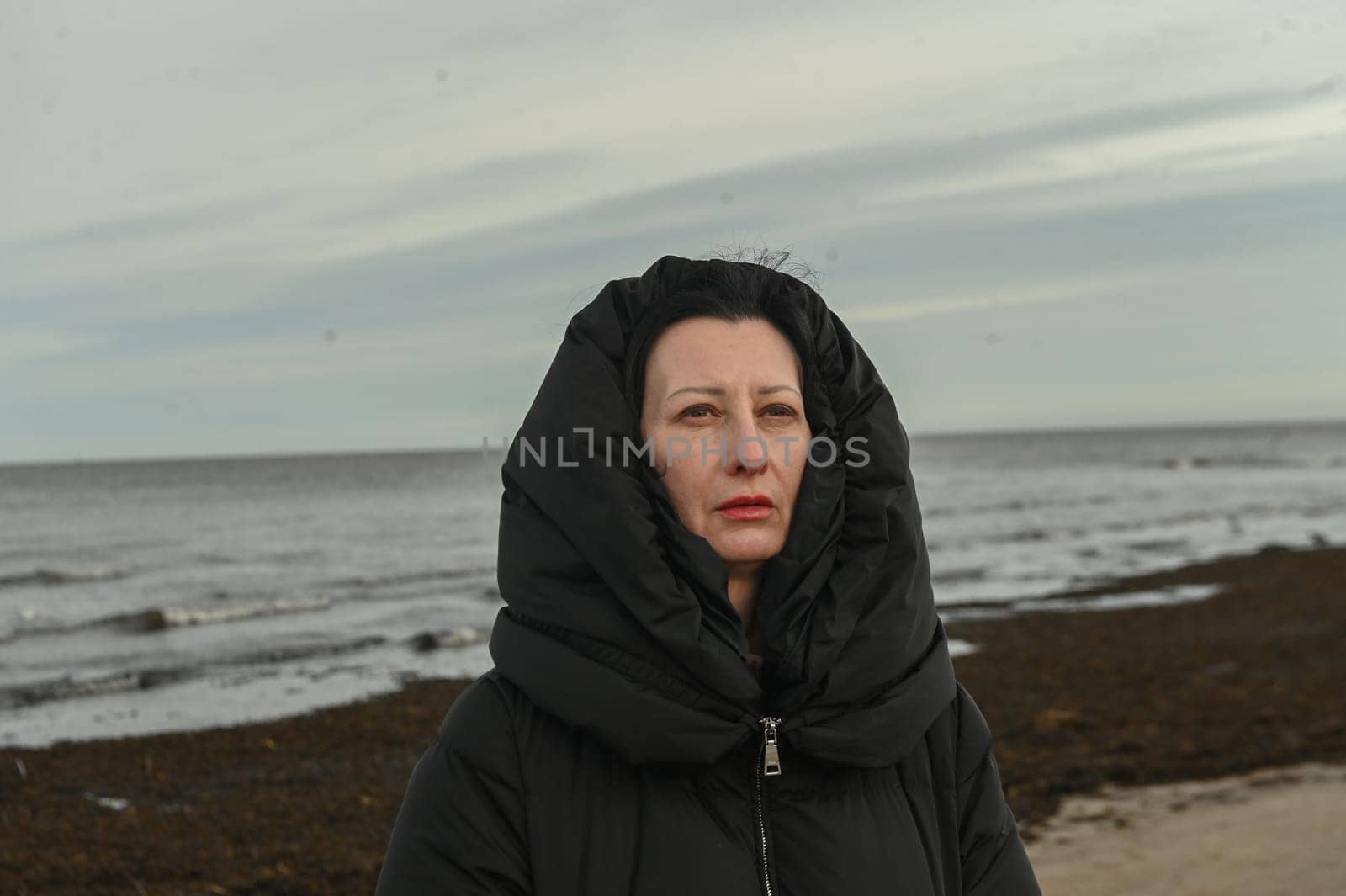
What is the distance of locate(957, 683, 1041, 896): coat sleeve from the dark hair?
0.70m

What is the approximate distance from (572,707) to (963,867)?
30.8 inches

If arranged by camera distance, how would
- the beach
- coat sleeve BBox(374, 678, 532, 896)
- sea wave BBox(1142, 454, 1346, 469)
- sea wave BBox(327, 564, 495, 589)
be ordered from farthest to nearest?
sea wave BBox(1142, 454, 1346, 469) < sea wave BBox(327, 564, 495, 589) < the beach < coat sleeve BBox(374, 678, 532, 896)

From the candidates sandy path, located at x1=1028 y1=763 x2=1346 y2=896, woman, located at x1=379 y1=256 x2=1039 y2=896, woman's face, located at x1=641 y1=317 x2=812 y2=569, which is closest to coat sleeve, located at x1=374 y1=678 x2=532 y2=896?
woman, located at x1=379 y1=256 x2=1039 y2=896

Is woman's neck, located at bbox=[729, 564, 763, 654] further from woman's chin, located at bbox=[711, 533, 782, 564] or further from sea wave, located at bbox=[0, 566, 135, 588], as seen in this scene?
sea wave, located at bbox=[0, 566, 135, 588]

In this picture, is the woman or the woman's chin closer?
the woman

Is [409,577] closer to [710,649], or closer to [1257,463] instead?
[710,649]

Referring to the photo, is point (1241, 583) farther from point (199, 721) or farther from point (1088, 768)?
point (199, 721)

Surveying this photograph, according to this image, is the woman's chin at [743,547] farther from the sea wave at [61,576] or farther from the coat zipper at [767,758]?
the sea wave at [61,576]

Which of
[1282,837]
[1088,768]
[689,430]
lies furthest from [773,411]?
[1088,768]

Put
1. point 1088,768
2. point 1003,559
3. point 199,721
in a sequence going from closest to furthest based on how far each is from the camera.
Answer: point 1088,768
point 199,721
point 1003,559

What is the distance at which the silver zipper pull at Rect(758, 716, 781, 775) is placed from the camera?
187cm

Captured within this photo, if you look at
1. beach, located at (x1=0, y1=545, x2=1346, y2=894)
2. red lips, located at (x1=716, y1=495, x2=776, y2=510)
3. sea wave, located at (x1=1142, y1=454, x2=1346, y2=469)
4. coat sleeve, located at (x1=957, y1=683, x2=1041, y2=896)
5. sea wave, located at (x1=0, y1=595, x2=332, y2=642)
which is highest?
red lips, located at (x1=716, y1=495, x2=776, y2=510)

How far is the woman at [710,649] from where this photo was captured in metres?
1.81

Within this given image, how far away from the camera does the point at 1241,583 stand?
19.1m
